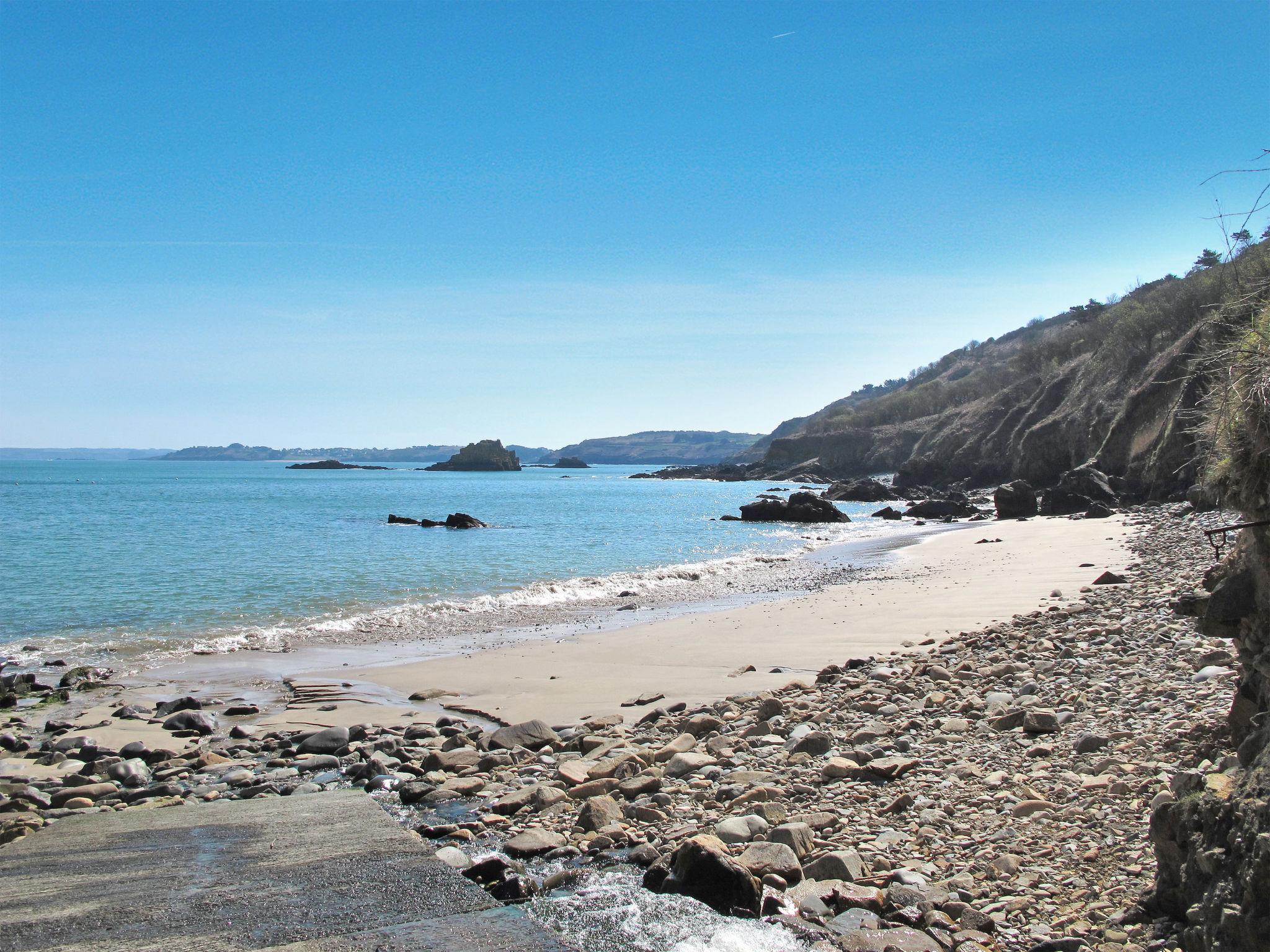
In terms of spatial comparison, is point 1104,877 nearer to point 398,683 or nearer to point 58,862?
point 58,862

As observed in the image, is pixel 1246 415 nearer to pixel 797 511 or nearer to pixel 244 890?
pixel 244 890

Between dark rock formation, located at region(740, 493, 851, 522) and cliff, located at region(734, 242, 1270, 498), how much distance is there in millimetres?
14718

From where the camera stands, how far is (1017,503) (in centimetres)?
4166

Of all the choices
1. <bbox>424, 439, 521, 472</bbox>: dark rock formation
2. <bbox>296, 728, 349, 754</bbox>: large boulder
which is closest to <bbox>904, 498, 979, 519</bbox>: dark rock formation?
<bbox>296, 728, 349, 754</bbox>: large boulder

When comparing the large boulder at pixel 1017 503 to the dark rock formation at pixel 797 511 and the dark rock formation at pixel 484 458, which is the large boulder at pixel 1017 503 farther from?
the dark rock formation at pixel 484 458

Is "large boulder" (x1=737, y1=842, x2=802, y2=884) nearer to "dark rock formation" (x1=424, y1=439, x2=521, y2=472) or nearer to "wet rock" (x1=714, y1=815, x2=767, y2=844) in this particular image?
"wet rock" (x1=714, y1=815, x2=767, y2=844)

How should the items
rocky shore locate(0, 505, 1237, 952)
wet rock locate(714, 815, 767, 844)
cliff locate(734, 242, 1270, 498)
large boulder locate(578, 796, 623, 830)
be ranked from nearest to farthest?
1. rocky shore locate(0, 505, 1237, 952)
2. wet rock locate(714, 815, 767, 844)
3. large boulder locate(578, 796, 623, 830)
4. cliff locate(734, 242, 1270, 498)

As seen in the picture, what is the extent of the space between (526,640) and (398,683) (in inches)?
137

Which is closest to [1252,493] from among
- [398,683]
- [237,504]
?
[398,683]

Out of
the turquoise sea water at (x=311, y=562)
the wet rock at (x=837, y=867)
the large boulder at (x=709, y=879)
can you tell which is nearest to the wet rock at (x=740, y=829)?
the large boulder at (x=709, y=879)

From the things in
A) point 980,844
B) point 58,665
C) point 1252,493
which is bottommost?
point 58,665

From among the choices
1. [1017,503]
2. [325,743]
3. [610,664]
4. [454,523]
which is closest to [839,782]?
[325,743]

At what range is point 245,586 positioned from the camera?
20.9 m

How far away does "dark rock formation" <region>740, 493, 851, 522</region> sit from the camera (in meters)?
49.6
